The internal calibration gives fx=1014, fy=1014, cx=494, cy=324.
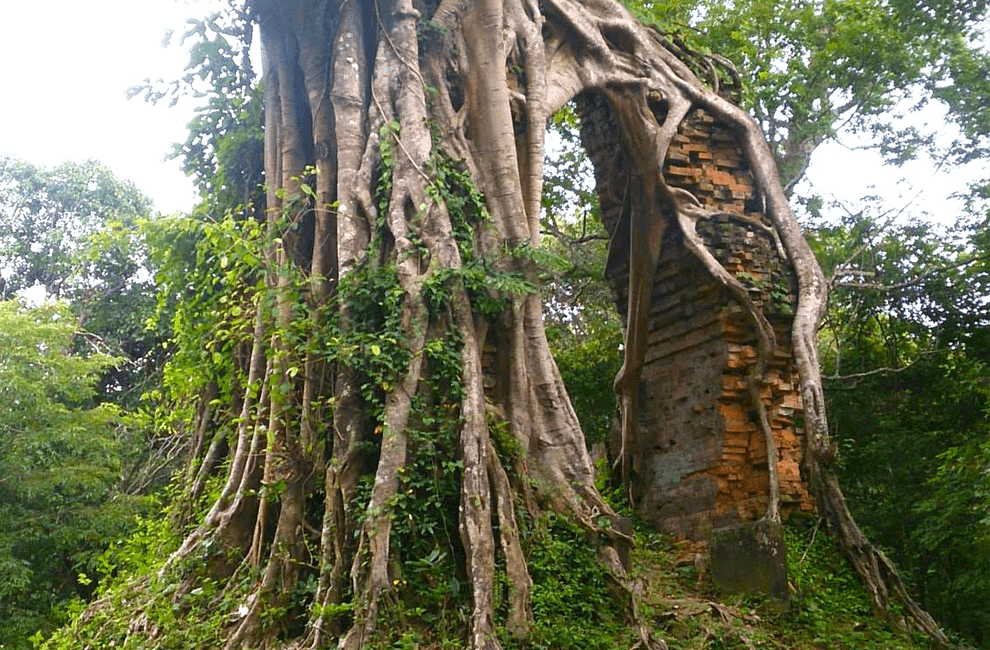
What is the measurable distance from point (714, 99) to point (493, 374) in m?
3.67

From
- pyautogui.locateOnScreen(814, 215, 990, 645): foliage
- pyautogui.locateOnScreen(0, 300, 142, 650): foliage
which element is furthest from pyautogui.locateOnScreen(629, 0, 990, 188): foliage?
pyautogui.locateOnScreen(0, 300, 142, 650): foliage

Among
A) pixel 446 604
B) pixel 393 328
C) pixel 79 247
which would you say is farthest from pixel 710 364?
pixel 79 247

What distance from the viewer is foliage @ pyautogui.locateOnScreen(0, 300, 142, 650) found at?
8500 millimetres

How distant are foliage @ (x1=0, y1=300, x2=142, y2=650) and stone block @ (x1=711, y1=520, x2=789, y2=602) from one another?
5036 mm

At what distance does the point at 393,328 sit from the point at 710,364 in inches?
141

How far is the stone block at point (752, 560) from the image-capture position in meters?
5.48

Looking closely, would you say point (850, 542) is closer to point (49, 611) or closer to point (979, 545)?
point (979, 545)

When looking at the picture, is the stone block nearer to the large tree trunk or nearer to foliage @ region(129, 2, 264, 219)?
the large tree trunk

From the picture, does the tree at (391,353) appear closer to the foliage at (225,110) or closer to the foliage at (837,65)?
the foliage at (225,110)

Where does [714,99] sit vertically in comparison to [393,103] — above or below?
above

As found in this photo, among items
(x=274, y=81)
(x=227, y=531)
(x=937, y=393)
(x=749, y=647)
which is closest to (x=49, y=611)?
(x=227, y=531)

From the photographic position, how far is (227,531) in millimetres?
4922

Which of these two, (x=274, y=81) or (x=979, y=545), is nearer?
(x=274, y=81)

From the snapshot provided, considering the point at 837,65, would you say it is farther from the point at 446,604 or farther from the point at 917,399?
the point at 446,604
